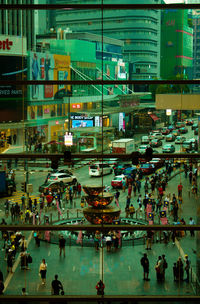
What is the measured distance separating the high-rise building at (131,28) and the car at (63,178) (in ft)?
8.66

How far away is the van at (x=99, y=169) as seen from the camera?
9906 mm

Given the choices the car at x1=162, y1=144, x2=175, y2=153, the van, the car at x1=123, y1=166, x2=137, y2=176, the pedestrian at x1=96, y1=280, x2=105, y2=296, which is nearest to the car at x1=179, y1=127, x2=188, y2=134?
the car at x1=162, y1=144, x2=175, y2=153

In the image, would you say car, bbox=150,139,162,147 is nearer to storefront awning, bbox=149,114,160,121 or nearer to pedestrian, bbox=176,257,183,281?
storefront awning, bbox=149,114,160,121

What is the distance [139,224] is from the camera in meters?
9.52

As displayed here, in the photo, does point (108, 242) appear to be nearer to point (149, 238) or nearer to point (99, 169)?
point (149, 238)

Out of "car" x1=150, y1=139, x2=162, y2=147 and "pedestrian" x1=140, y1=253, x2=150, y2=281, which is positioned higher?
"car" x1=150, y1=139, x2=162, y2=147

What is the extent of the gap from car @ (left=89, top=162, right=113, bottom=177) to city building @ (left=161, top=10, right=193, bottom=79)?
2460 mm

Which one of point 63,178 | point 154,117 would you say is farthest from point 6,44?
point 154,117

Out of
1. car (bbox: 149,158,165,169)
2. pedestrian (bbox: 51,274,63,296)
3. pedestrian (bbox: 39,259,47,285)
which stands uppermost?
car (bbox: 149,158,165,169)

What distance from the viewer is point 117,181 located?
10.4 metres

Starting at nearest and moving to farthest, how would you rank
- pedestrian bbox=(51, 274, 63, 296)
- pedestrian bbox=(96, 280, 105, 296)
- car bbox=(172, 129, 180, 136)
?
pedestrian bbox=(96, 280, 105, 296)
pedestrian bbox=(51, 274, 63, 296)
car bbox=(172, 129, 180, 136)

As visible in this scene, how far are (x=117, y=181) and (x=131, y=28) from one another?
3721 millimetres

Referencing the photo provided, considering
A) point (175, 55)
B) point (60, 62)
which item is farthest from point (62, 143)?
point (175, 55)

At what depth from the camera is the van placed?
991cm
